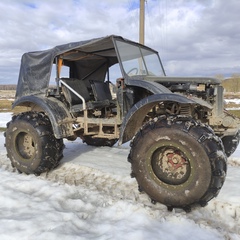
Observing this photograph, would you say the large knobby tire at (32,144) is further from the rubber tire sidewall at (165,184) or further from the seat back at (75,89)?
the rubber tire sidewall at (165,184)

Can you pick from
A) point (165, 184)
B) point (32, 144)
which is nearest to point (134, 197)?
point (165, 184)

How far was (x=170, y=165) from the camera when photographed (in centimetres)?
354

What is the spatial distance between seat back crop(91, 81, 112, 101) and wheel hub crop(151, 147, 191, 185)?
8.49ft

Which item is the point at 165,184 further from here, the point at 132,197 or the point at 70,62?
the point at 70,62

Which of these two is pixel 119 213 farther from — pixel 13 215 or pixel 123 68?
pixel 123 68

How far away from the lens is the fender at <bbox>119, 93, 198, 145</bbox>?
348cm

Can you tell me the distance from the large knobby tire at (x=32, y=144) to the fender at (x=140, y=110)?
4.54 feet

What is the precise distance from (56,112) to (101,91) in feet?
4.99

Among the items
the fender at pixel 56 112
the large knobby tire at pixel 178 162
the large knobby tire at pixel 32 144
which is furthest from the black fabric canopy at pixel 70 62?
the large knobby tire at pixel 178 162

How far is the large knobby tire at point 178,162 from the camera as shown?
3.14 metres

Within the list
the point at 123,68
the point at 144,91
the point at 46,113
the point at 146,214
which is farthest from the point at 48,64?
the point at 146,214

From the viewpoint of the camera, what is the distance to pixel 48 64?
16.4ft

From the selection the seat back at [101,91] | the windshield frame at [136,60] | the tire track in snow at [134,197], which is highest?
the windshield frame at [136,60]

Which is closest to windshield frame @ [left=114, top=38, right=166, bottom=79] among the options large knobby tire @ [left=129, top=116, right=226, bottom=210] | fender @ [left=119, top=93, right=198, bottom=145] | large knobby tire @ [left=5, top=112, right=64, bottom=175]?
fender @ [left=119, top=93, right=198, bottom=145]
